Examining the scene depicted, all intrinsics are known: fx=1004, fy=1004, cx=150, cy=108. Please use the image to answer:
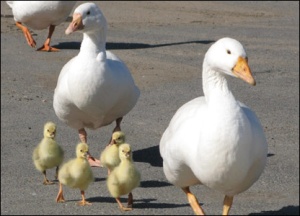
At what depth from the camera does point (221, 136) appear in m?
7.26

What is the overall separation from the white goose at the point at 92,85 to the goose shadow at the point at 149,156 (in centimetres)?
43

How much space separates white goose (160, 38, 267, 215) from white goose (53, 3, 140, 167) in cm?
203

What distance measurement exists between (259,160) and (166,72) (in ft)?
24.6

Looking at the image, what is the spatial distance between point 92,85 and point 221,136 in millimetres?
2718

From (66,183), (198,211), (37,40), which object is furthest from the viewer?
(37,40)

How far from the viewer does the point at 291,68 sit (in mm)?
15312

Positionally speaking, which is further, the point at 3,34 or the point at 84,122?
the point at 3,34

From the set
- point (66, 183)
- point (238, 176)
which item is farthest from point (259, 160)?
point (66, 183)

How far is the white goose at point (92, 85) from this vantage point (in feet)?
31.9

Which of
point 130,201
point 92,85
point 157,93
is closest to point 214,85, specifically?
point 130,201

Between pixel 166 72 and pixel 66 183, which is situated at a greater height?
pixel 66 183

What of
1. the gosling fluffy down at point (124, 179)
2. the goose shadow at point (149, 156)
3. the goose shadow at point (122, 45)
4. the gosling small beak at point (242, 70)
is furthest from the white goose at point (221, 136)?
the goose shadow at point (122, 45)

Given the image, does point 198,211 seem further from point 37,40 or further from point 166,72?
point 37,40

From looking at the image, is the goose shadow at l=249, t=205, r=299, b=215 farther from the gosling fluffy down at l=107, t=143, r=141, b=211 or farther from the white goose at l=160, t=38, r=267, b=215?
the gosling fluffy down at l=107, t=143, r=141, b=211
